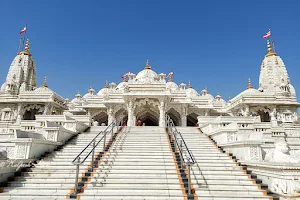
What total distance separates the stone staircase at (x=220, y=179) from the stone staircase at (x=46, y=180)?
455 cm

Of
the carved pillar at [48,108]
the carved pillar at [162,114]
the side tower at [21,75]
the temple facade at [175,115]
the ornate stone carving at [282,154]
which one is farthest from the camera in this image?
Answer: the side tower at [21,75]

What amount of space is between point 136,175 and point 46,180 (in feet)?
10.9

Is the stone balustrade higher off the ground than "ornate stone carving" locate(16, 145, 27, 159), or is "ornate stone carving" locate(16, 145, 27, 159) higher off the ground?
"ornate stone carving" locate(16, 145, 27, 159)

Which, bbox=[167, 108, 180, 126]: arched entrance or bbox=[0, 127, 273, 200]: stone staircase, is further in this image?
bbox=[167, 108, 180, 126]: arched entrance

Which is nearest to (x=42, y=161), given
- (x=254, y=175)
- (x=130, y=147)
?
(x=130, y=147)

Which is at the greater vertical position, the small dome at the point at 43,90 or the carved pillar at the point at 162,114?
the small dome at the point at 43,90

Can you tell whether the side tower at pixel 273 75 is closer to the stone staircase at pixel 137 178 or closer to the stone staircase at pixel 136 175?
the stone staircase at pixel 137 178

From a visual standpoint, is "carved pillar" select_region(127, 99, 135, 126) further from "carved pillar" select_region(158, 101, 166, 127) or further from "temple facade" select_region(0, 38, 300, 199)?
"carved pillar" select_region(158, 101, 166, 127)

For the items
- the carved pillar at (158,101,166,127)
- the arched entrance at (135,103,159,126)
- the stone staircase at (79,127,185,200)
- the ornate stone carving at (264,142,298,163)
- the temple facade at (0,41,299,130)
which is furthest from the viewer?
the arched entrance at (135,103,159,126)

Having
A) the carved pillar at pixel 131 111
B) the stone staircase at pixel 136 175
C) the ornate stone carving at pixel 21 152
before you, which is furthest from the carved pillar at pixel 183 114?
the ornate stone carving at pixel 21 152

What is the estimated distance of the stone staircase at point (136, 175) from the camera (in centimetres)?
623

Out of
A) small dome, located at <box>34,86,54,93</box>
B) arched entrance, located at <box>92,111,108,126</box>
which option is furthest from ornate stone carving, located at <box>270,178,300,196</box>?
small dome, located at <box>34,86,54,93</box>

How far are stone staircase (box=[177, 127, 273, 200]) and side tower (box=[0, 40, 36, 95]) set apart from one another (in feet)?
101

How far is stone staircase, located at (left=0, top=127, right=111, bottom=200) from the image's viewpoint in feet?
20.6
